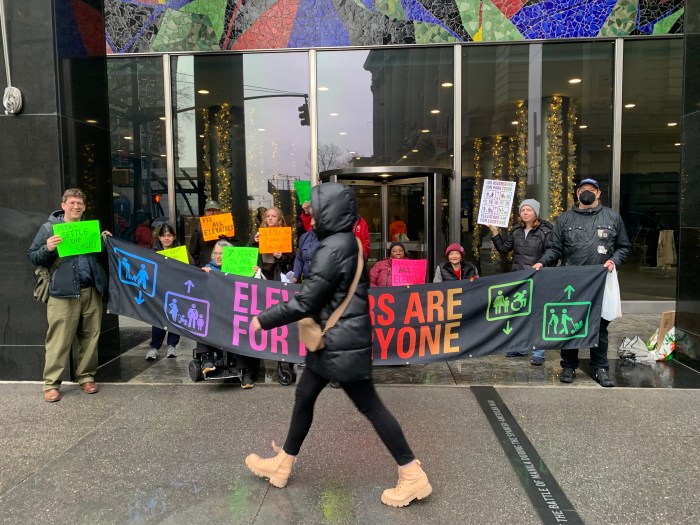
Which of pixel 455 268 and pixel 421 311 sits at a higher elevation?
pixel 455 268

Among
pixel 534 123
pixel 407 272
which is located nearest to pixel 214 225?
pixel 407 272

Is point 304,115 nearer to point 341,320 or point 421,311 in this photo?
point 421,311

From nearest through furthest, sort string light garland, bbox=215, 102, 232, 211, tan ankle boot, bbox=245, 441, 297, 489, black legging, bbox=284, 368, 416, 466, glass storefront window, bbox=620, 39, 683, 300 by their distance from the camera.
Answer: black legging, bbox=284, 368, 416, 466, tan ankle boot, bbox=245, 441, 297, 489, glass storefront window, bbox=620, 39, 683, 300, string light garland, bbox=215, 102, 232, 211

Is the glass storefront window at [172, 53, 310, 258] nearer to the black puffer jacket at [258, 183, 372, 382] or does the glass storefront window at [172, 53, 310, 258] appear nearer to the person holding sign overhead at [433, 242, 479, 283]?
the person holding sign overhead at [433, 242, 479, 283]

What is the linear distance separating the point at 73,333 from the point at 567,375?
192 inches

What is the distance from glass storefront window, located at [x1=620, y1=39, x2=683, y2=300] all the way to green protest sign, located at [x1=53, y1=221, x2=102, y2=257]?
8246mm

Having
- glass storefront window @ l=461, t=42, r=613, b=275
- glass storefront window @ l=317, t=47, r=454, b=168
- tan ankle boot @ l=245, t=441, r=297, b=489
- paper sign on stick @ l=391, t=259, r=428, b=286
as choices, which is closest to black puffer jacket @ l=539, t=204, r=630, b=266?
paper sign on stick @ l=391, t=259, r=428, b=286

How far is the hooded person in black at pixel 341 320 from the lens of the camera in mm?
3111

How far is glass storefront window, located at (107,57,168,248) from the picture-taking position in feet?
31.4

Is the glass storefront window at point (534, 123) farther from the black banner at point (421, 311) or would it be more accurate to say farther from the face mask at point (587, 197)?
the black banner at point (421, 311)

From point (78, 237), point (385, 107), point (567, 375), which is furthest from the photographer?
point (385, 107)

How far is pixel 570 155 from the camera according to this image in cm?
960

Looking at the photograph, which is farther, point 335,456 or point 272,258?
point 272,258

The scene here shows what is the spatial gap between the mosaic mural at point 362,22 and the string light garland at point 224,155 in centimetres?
112
